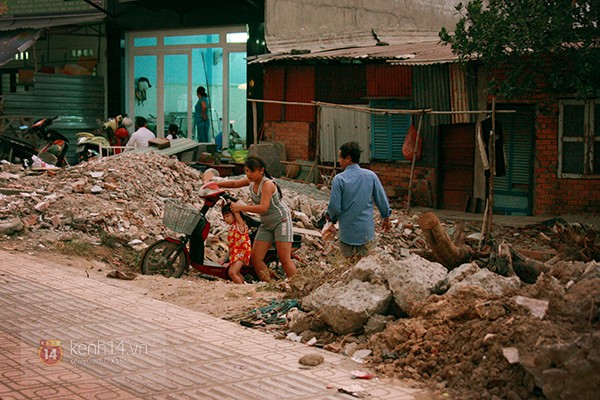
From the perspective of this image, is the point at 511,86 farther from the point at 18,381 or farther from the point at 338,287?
the point at 18,381

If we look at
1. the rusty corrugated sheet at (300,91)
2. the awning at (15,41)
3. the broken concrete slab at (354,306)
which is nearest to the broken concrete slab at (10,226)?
the broken concrete slab at (354,306)

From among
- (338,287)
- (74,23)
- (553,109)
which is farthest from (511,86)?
(74,23)

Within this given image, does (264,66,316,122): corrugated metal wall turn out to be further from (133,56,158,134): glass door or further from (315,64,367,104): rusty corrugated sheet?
(133,56,158,134): glass door

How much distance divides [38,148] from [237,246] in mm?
11015

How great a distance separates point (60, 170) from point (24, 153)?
13.0 feet

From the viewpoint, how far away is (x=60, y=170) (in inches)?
615

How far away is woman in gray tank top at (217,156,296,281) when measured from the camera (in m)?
9.92

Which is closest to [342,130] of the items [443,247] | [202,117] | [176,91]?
[202,117]

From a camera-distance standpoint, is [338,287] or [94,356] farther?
[338,287]

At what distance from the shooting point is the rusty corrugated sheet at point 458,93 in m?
17.4

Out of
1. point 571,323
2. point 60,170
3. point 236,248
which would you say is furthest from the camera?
point 60,170

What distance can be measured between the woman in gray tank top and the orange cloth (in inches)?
3.6

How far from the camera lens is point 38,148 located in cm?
1994

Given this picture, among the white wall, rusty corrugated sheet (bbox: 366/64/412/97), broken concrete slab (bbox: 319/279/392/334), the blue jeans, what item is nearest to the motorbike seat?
broken concrete slab (bbox: 319/279/392/334)
